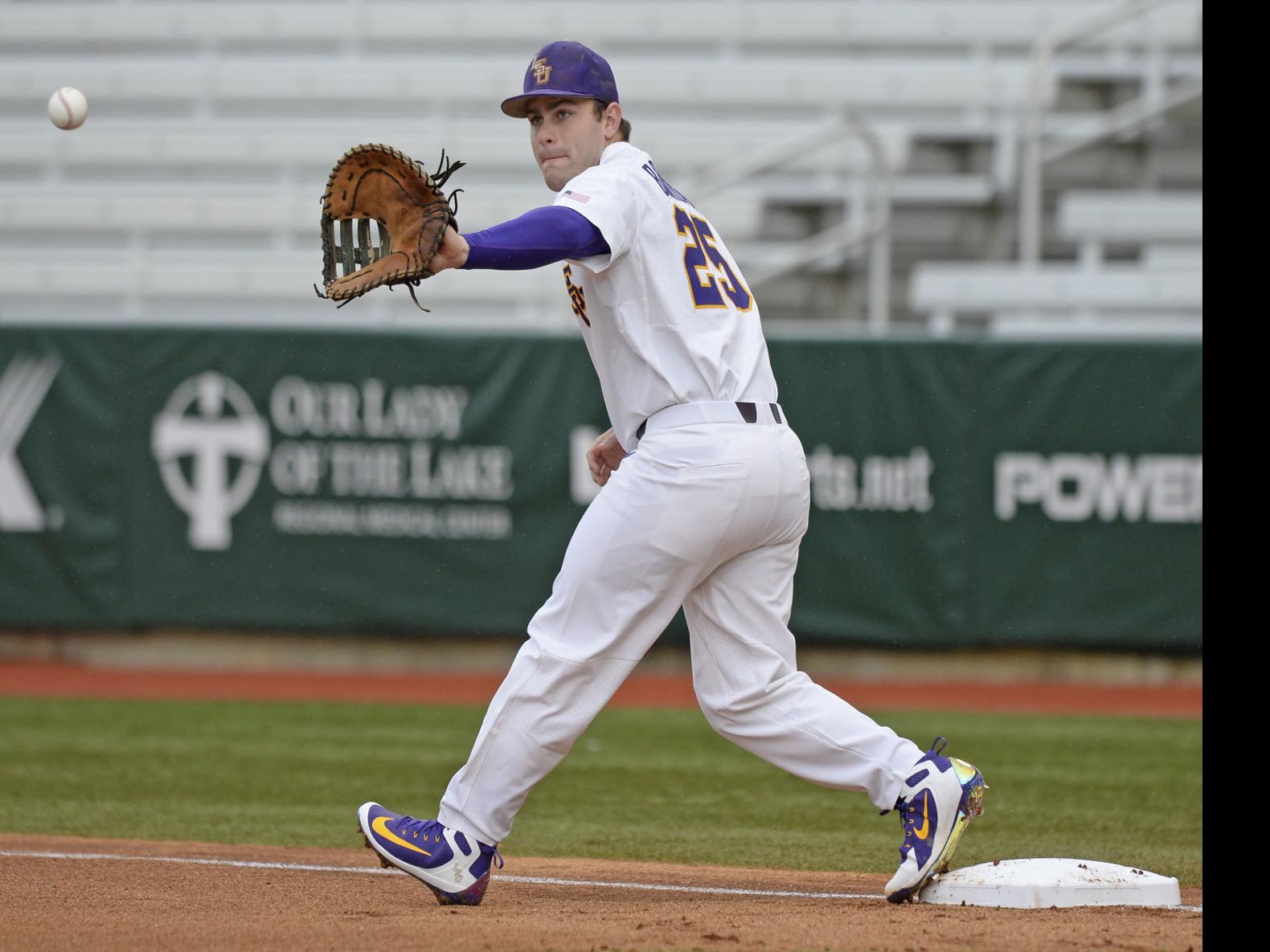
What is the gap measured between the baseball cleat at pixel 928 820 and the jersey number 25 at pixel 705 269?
1.15 metres

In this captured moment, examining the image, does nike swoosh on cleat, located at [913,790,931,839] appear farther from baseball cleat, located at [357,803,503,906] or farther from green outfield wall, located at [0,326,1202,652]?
green outfield wall, located at [0,326,1202,652]

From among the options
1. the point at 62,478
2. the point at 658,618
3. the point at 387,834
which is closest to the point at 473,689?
the point at 62,478

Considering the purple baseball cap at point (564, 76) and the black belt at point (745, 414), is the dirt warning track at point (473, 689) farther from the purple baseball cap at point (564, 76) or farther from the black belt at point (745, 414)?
the purple baseball cap at point (564, 76)

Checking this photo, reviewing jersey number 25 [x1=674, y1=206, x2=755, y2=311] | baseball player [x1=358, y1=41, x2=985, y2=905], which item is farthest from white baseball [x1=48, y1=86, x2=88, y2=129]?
jersey number 25 [x1=674, y1=206, x2=755, y2=311]

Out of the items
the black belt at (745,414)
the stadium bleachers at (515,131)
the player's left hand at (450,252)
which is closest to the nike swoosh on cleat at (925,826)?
the black belt at (745,414)

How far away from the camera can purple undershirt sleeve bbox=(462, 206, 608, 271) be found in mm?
3555

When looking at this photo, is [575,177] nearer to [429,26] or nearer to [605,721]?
[605,721]

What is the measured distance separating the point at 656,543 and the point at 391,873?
149 centimetres

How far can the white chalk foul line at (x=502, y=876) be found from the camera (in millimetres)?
4285

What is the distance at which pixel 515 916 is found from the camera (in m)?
3.80

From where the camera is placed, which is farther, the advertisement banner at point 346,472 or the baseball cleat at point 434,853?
the advertisement banner at point 346,472

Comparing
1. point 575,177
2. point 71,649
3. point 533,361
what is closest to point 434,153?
point 533,361

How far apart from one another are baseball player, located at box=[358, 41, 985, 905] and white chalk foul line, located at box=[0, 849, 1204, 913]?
39cm

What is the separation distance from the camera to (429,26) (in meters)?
14.5
